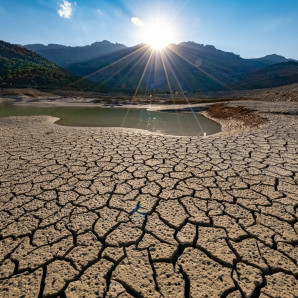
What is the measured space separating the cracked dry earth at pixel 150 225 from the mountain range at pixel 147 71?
37288 millimetres

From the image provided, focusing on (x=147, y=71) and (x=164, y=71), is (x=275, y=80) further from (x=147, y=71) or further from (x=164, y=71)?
(x=147, y=71)

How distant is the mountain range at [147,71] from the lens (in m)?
40.6

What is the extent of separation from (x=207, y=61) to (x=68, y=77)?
68393mm

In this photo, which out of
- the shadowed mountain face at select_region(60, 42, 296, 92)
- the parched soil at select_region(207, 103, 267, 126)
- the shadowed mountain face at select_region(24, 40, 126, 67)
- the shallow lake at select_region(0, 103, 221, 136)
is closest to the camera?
the parched soil at select_region(207, 103, 267, 126)

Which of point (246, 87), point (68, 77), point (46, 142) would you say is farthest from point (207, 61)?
point (46, 142)

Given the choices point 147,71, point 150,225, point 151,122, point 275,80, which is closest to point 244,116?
point 151,122

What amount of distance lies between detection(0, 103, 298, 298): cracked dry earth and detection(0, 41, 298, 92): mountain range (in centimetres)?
3729

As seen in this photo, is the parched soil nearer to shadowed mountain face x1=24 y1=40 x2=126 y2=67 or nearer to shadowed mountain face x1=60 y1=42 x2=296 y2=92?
shadowed mountain face x1=60 y1=42 x2=296 y2=92

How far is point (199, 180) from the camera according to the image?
2.89 meters

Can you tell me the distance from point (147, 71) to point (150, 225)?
72960 millimetres

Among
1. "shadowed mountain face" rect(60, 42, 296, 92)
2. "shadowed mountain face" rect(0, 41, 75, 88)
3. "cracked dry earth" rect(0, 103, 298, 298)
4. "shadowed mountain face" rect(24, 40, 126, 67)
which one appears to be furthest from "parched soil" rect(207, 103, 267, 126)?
"shadowed mountain face" rect(24, 40, 126, 67)

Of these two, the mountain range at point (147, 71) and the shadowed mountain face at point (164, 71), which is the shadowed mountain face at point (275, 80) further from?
the shadowed mountain face at point (164, 71)

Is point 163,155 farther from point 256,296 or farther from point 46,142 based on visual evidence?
point 46,142

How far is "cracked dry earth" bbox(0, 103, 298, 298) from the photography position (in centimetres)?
144
